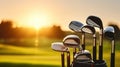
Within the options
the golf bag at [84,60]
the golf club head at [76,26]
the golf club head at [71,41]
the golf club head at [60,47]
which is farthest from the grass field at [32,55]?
the golf bag at [84,60]

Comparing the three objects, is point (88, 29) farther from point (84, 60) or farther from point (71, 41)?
point (84, 60)

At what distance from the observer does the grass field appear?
671 centimetres

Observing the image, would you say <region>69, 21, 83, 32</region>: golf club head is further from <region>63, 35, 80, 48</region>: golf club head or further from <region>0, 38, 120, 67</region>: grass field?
<region>0, 38, 120, 67</region>: grass field

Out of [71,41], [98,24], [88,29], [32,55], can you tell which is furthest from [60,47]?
[32,55]

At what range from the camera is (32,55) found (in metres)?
7.07

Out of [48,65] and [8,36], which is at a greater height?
[8,36]

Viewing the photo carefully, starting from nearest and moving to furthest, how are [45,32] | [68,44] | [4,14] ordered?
[68,44], [4,14], [45,32]

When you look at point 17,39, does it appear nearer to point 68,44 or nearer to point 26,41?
point 26,41

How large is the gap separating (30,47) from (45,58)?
38 centimetres

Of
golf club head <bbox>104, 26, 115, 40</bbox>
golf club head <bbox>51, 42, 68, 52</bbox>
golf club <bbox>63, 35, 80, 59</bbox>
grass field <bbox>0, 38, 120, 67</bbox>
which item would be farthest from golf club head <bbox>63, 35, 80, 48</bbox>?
grass field <bbox>0, 38, 120, 67</bbox>

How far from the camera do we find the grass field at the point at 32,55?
22.0ft

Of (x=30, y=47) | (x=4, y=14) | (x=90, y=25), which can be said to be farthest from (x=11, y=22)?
(x=90, y=25)

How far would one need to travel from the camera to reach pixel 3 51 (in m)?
7.29

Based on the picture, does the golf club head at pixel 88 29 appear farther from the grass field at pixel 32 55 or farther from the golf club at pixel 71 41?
the grass field at pixel 32 55
